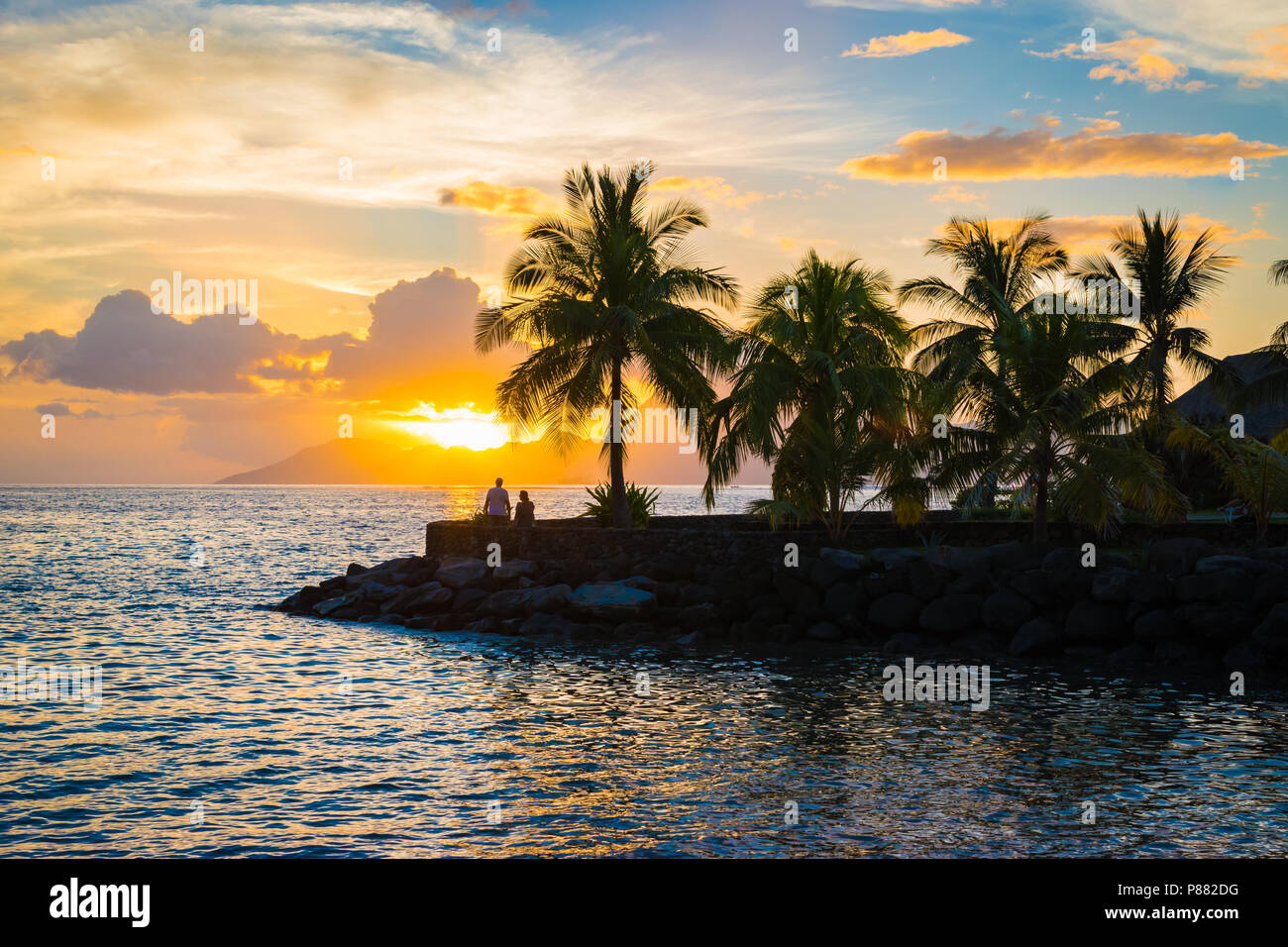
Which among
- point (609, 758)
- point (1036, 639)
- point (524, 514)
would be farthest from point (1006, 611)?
point (524, 514)

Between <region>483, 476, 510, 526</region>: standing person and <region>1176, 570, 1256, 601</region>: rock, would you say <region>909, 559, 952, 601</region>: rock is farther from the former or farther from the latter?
<region>483, 476, 510, 526</region>: standing person

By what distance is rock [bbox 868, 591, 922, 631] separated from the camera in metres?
23.8

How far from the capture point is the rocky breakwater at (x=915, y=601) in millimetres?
21328

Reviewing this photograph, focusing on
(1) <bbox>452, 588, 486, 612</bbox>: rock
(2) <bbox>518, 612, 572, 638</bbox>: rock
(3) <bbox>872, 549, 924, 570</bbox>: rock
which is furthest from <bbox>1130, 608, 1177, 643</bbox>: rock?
(1) <bbox>452, 588, 486, 612</bbox>: rock

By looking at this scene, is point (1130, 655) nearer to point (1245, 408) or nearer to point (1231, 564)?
point (1231, 564)

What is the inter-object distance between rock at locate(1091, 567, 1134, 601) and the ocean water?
2.75m

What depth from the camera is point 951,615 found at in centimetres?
2322

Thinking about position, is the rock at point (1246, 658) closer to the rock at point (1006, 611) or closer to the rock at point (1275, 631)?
the rock at point (1275, 631)

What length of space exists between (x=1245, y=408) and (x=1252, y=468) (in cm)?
1263

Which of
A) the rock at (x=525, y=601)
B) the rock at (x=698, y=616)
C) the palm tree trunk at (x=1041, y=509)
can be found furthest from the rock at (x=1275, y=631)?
the rock at (x=525, y=601)

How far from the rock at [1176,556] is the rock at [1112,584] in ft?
3.81
